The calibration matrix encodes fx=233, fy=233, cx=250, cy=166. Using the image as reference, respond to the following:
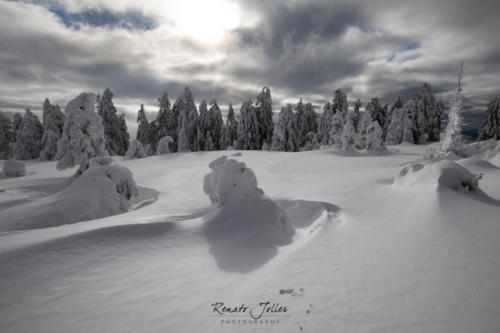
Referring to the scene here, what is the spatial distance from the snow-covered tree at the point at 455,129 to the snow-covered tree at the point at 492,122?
21809 mm

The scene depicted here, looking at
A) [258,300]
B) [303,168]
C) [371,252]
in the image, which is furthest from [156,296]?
[303,168]

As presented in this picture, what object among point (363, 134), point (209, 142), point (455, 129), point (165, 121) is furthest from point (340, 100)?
point (165, 121)

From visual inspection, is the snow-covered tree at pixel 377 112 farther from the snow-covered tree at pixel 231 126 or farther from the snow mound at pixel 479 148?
the snow-covered tree at pixel 231 126

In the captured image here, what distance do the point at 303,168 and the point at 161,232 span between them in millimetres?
12203

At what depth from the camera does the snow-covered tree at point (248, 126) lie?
118 ft

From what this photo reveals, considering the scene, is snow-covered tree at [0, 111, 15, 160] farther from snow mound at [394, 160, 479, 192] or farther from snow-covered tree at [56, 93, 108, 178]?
snow mound at [394, 160, 479, 192]

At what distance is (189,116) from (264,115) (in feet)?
39.7

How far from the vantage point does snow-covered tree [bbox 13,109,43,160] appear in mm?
32531

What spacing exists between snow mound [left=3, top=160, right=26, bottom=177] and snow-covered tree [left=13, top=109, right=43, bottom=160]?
53.0 ft

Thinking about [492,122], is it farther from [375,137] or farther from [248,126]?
[248,126]

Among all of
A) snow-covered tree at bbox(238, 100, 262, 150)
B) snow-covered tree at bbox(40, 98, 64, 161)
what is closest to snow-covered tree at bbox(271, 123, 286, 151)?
snow-covered tree at bbox(238, 100, 262, 150)

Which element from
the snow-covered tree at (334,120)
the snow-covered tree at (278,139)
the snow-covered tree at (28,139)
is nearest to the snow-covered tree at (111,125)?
the snow-covered tree at (28,139)

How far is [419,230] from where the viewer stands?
4.29 m

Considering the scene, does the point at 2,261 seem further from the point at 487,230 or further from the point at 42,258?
the point at 487,230
